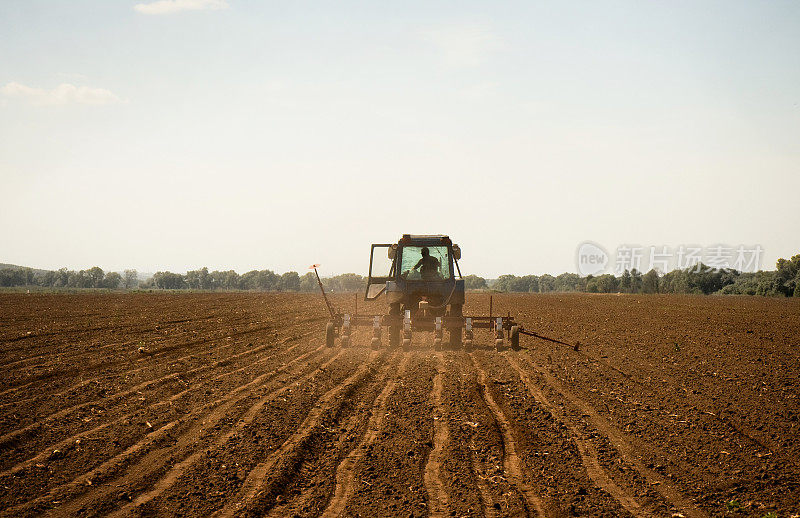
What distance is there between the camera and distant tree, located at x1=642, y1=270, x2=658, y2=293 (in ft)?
365

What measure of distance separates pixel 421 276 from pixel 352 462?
1019 centimetres

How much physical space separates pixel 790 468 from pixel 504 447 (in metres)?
3.12

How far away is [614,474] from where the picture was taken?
6.59 metres

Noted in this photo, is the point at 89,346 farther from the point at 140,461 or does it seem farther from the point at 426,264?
the point at 140,461

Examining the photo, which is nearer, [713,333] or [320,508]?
[320,508]

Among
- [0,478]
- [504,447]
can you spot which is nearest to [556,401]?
[504,447]

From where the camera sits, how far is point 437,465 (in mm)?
6746

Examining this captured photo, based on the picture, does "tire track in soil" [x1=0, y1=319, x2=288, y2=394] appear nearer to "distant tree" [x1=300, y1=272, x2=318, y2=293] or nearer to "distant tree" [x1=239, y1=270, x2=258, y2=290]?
"distant tree" [x1=300, y1=272, x2=318, y2=293]

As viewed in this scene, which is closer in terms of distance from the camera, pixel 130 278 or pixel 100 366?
pixel 100 366

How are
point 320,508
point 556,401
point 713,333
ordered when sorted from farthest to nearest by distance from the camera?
1. point 713,333
2. point 556,401
3. point 320,508

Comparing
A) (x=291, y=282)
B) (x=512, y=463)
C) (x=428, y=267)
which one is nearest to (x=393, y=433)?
(x=512, y=463)

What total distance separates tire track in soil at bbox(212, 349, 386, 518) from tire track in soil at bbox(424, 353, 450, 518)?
152cm

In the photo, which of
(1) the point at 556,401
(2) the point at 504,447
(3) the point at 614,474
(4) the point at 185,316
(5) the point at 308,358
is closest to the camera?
(3) the point at 614,474

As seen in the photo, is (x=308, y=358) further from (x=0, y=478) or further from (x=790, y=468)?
(x=790, y=468)
